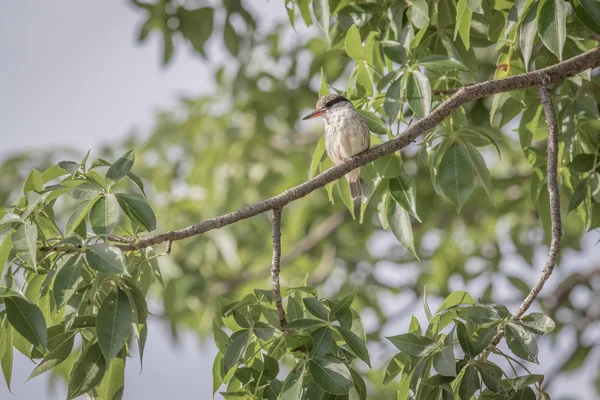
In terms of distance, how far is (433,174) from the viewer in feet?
9.01

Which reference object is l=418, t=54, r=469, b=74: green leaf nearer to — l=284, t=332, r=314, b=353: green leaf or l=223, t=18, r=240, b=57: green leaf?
l=284, t=332, r=314, b=353: green leaf

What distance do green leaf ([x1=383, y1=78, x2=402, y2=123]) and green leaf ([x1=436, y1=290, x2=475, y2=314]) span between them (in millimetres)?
753

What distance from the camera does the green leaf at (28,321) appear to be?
6.42 feet

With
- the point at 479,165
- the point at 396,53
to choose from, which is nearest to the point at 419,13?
the point at 396,53

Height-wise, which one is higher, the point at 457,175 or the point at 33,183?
the point at 33,183

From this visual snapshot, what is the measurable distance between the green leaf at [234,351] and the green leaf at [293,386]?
0.15 metres

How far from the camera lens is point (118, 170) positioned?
219 centimetres

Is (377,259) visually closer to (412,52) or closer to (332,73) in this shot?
(332,73)

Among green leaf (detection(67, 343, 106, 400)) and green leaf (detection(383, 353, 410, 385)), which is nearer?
green leaf (detection(67, 343, 106, 400))

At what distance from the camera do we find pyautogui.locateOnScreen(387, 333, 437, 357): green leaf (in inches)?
83.8

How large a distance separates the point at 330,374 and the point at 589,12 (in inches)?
56.5

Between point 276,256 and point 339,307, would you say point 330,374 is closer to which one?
point 339,307

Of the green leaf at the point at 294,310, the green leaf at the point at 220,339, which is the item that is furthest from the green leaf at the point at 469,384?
the green leaf at the point at 220,339

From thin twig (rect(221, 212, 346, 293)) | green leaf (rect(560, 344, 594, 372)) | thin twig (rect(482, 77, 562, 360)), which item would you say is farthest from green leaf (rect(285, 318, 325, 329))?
thin twig (rect(221, 212, 346, 293))
